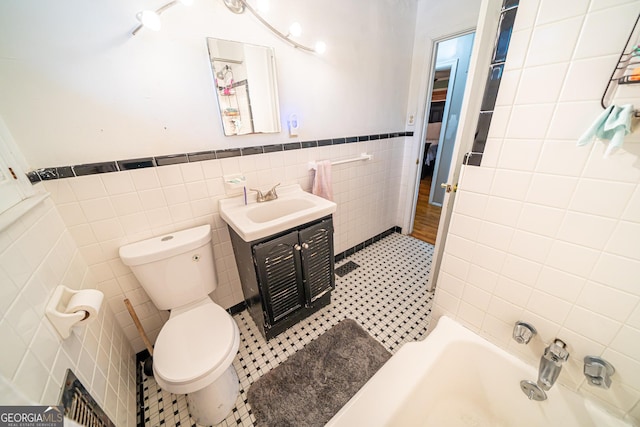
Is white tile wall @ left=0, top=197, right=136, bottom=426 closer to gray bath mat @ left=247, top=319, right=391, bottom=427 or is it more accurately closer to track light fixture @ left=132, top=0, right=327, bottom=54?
gray bath mat @ left=247, top=319, right=391, bottom=427

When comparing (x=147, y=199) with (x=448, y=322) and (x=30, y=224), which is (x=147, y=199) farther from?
(x=448, y=322)

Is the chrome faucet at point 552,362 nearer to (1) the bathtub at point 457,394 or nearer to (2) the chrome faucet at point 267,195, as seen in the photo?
(1) the bathtub at point 457,394

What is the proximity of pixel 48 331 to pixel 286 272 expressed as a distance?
913mm

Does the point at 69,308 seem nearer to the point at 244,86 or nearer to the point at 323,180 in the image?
the point at 244,86

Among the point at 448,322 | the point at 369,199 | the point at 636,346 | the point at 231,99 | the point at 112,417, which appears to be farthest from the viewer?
the point at 369,199

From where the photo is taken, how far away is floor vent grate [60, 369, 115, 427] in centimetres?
61

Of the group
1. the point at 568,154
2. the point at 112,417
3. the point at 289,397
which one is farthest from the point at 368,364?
the point at 568,154

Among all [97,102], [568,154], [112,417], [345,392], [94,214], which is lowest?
[345,392]

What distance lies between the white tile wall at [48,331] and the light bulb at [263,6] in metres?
1.28

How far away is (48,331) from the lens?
64 cm

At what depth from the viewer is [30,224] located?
2.50ft

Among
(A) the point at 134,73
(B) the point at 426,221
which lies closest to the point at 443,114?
(B) the point at 426,221

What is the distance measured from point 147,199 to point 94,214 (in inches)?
8.6

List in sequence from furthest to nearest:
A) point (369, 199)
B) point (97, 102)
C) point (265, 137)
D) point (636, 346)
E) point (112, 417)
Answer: point (369, 199) < point (265, 137) < point (97, 102) < point (112, 417) < point (636, 346)
